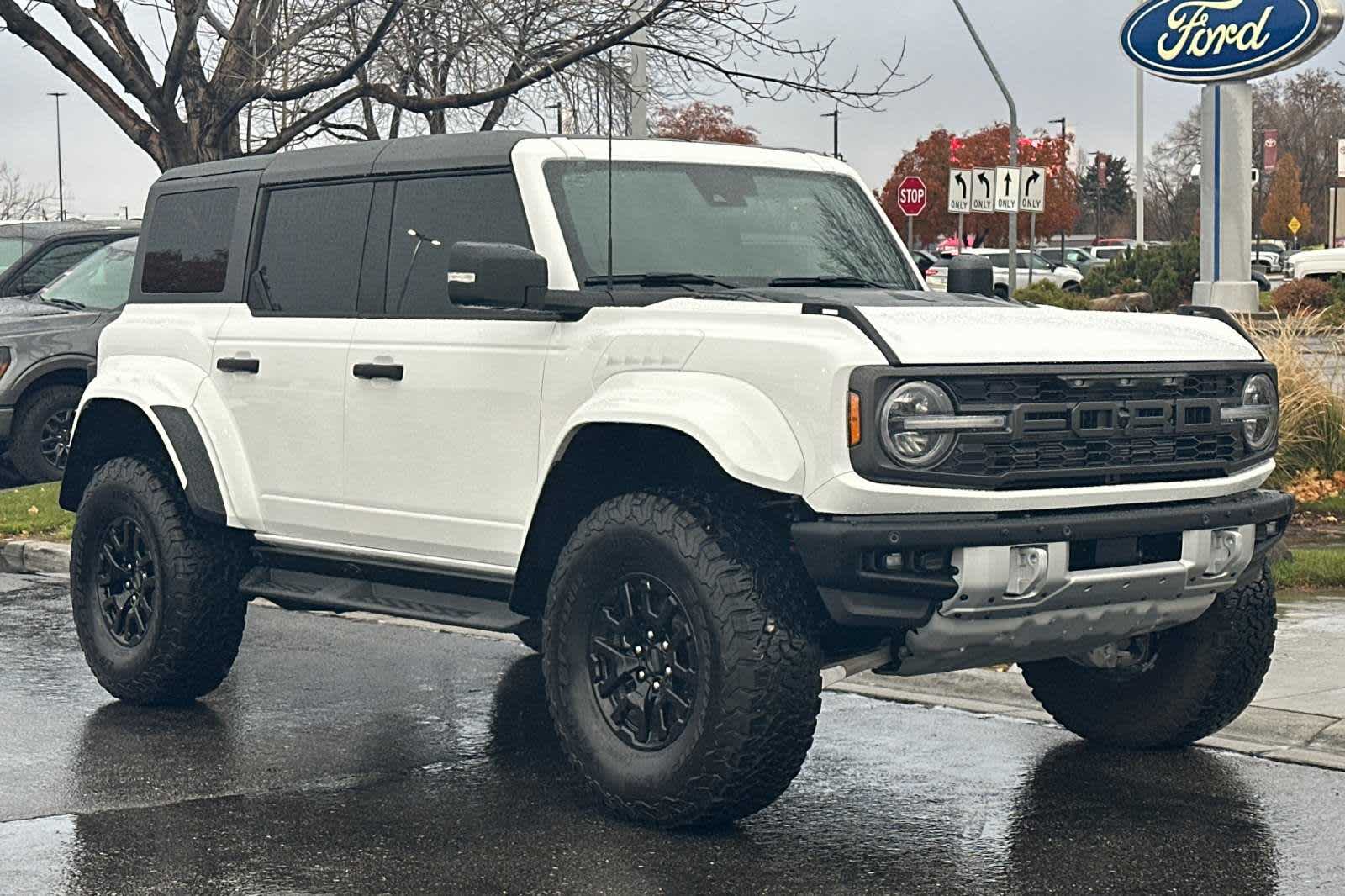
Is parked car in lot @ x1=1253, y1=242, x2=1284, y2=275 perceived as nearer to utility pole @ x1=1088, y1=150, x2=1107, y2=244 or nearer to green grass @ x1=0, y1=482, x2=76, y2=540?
utility pole @ x1=1088, y1=150, x2=1107, y2=244

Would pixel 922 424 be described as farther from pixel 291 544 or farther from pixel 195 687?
pixel 195 687

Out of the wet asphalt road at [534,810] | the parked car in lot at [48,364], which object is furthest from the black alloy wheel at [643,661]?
the parked car in lot at [48,364]

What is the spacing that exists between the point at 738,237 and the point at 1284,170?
97.0m

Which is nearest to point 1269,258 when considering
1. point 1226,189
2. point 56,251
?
point 56,251

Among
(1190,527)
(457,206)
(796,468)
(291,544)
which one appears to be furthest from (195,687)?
(1190,527)

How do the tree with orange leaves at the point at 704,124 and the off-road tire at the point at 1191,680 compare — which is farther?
the tree with orange leaves at the point at 704,124

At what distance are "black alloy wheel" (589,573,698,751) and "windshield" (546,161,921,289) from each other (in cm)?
114

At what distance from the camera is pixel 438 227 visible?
7.21m

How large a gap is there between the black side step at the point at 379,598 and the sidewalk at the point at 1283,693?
1.80 metres

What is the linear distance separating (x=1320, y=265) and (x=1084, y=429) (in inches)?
1363

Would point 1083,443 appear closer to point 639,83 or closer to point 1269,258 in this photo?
point 639,83

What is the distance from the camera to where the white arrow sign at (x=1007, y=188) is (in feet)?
94.1

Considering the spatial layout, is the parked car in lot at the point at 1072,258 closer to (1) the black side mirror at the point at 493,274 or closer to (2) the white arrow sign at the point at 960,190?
(2) the white arrow sign at the point at 960,190

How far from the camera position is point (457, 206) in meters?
7.20
